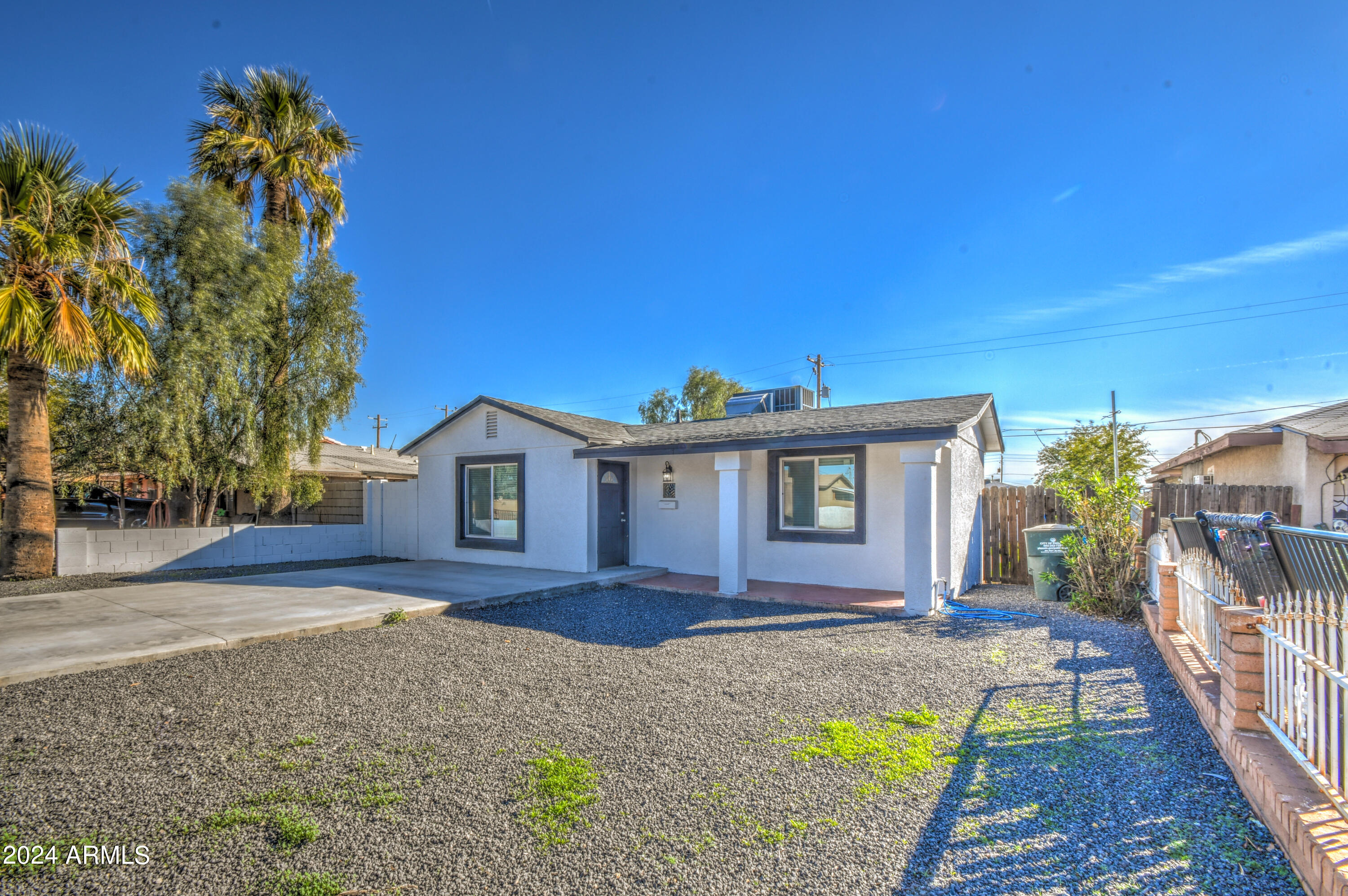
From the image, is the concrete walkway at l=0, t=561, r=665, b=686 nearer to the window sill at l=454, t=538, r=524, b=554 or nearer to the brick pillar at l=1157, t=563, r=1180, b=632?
the window sill at l=454, t=538, r=524, b=554

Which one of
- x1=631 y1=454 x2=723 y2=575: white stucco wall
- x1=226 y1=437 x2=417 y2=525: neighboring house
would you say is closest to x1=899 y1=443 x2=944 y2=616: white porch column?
x1=631 y1=454 x2=723 y2=575: white stucco wall

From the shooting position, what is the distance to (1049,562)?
8930 millimetres

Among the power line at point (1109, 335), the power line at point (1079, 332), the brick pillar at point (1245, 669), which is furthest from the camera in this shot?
the power line at point (1109, 335)

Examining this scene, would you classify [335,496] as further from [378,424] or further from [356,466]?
[378,424]

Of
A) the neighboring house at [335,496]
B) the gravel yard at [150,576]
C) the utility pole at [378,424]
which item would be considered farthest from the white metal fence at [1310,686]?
the utility pole at [378,424]

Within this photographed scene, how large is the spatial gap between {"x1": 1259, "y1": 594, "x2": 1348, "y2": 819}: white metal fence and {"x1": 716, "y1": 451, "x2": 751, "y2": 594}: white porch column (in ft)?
20.2

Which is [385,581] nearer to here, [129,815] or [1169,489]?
[129,815]

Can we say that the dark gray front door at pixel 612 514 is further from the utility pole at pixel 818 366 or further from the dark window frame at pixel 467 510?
the utility pole at pixel 818 366

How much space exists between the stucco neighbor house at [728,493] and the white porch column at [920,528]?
0.06 feet

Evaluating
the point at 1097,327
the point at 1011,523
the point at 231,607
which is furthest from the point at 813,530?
the point at 1097,327

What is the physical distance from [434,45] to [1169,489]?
14293mm

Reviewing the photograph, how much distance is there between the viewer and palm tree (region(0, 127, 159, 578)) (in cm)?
875

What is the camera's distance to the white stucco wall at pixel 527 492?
34.7 feet

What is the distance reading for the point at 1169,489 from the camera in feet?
33.0
